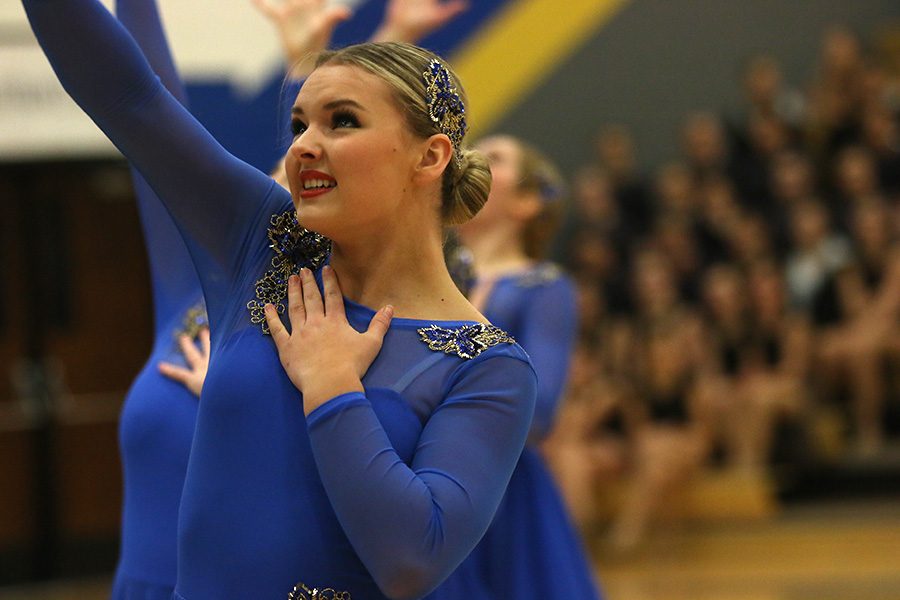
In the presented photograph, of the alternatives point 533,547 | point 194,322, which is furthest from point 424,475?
point 533,547

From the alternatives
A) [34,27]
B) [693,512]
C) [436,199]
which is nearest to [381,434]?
[436,199]

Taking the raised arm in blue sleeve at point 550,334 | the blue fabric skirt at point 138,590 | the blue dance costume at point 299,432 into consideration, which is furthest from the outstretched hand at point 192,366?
the raised arm in blue sleeve at point 550,334

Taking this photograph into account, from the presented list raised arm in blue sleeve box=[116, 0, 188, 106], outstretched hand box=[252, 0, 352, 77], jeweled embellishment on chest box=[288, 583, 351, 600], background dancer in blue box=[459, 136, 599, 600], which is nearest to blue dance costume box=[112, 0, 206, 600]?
raised arm in blue sleeve box=[116, 0, 188, 106]

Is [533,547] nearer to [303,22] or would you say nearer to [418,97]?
[303,22]

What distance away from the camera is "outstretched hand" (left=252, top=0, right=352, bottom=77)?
2756 millimetres

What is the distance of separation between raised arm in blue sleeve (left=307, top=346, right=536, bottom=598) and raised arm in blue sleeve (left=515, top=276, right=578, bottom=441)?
2070mm

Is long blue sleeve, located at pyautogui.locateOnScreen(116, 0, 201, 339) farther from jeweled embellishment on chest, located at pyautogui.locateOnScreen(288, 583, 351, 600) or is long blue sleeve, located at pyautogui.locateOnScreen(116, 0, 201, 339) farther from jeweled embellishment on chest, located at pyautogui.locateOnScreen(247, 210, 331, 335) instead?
jeweled embellishment on chest, located at pyautogui.locateOnScreen(288, 583, 351, 600)

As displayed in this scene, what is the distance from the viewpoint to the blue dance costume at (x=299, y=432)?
171cm

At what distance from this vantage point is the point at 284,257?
196 centimetres

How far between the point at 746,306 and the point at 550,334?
509cm

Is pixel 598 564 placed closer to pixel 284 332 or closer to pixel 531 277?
pixel 531 277

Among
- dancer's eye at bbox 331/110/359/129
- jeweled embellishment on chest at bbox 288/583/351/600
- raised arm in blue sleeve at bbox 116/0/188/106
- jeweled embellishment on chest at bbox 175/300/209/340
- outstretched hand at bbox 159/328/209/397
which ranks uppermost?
raised arm in blue sleeve at bbox 116/0/188/106

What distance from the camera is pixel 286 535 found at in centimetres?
179

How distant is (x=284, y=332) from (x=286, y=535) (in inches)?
11.1
